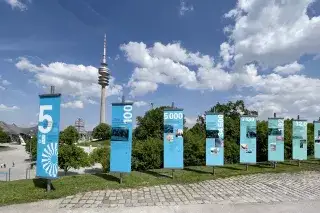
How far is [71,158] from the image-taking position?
29812mm

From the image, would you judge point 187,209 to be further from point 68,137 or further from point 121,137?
point 68,137

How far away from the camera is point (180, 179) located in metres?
11.8

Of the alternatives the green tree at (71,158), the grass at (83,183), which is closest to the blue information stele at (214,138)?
the grass at (83,183)

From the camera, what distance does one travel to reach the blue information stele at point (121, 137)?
10.9m

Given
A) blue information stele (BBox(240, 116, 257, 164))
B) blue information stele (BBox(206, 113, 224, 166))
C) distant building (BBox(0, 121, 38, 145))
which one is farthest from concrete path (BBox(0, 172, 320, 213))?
distant building (BBox(0, 121, 38, 145))

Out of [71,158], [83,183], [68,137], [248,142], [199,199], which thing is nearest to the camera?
[199,199]

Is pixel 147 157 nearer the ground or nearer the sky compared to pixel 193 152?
nearer the ground

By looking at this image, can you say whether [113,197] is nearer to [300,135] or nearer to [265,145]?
[300,135]

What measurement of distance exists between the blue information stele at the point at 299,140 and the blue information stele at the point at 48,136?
12589 millimetres

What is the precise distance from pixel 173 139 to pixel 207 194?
3.25 meters

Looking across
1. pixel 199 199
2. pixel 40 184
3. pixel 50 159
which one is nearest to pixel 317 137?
pixel 199 199

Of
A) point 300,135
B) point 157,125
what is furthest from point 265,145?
point 157,125

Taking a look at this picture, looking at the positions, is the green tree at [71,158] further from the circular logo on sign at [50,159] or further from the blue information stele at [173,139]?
the circular logo on sign at [50,159]

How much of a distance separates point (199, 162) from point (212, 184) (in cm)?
814
